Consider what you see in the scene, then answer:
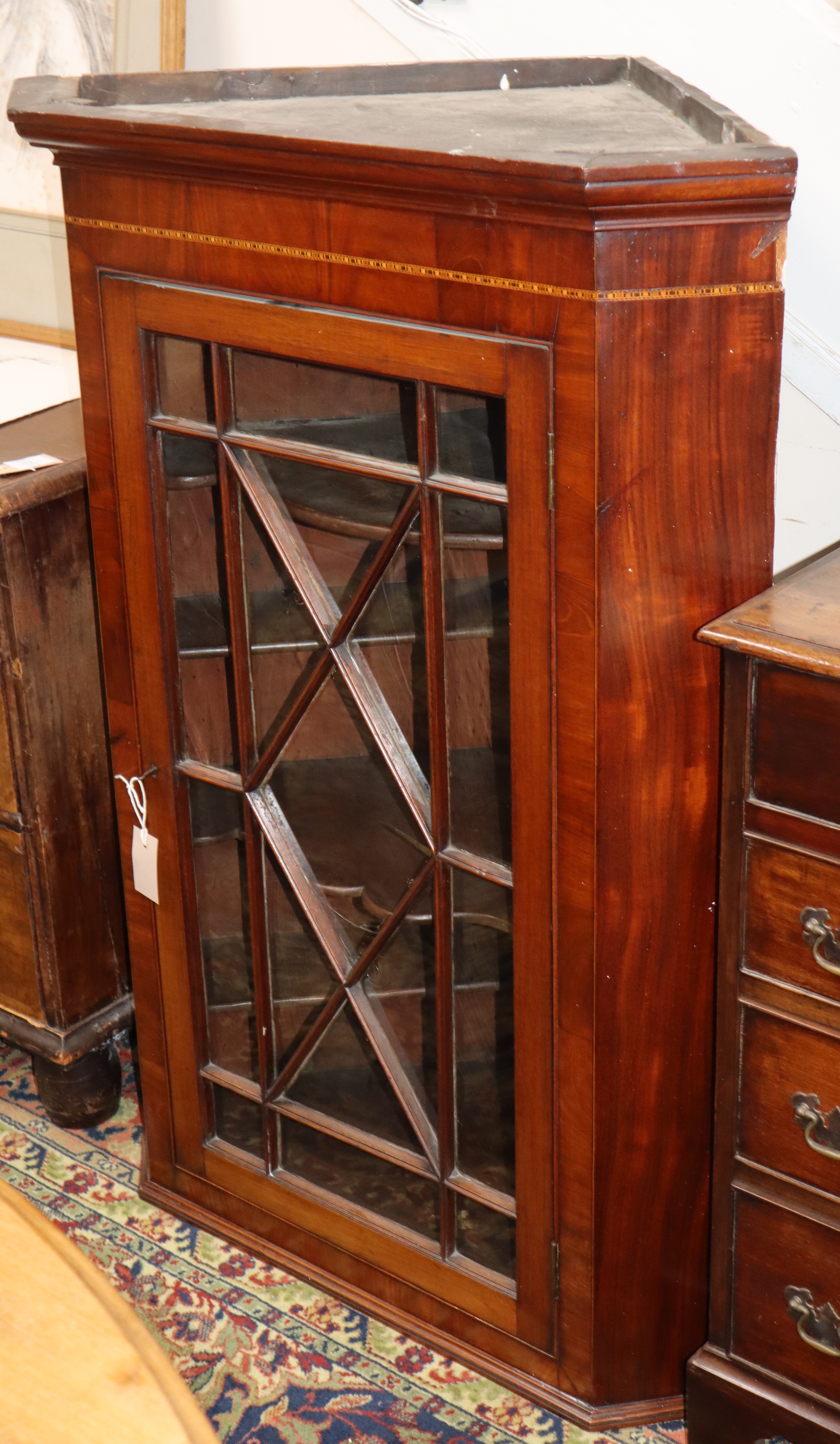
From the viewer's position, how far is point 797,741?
1.34m

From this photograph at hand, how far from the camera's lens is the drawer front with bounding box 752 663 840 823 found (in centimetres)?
131

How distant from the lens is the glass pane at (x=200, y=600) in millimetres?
1662

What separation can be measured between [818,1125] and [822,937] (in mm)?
211

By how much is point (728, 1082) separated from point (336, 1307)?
2.33 feet

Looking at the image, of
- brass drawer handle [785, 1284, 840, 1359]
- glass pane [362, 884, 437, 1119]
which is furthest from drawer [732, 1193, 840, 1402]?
glass pane [362, 884, 437, 1119]

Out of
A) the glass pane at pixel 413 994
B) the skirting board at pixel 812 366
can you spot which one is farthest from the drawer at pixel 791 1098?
the skirting board at pixel 812 366

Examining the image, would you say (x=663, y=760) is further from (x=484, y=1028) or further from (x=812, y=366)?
(x=812, y=366)

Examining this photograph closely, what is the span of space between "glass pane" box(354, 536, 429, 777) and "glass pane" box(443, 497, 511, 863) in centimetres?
3

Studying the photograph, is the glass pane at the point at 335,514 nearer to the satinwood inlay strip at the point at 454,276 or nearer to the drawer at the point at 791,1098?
the satinwood inlay strip at the point at 454,276

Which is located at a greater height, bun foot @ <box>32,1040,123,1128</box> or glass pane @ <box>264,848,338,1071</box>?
glass pane @ <box>264,848,338,1071</box>

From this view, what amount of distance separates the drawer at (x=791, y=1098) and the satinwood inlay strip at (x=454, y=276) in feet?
2.26

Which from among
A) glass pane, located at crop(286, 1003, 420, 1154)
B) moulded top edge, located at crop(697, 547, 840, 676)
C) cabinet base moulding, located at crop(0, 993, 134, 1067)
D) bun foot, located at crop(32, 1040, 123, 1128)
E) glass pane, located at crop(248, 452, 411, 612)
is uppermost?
glass pane, located at crop(248, 452, 411, 612)

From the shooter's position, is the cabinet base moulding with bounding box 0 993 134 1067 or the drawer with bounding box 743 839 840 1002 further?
the cabinet base moulding with bounding box 0 993 134 1067

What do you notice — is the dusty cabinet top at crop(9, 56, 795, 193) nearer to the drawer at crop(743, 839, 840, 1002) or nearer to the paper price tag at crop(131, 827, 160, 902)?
the drawer at crop(743, 839, 840, 1002)
